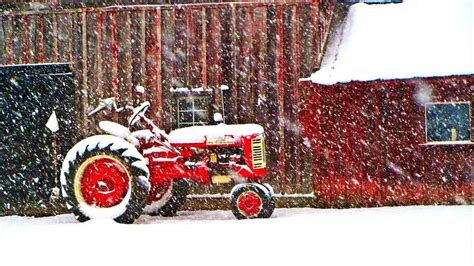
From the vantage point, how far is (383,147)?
1178 centimetres

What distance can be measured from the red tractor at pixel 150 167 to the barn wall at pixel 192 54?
5.09 ft

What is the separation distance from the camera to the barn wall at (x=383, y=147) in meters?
11.7

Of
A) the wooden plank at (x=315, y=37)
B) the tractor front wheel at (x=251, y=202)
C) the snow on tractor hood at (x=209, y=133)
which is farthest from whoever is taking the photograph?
the wooden plank at (x=315, y=37)

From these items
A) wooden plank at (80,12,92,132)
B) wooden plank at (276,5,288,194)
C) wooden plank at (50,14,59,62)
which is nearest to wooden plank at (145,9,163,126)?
wooden plank at (80,12,92,132)

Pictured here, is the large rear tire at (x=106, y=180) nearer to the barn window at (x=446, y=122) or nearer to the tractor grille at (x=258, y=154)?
the tractor grille at (x=258, y=154)

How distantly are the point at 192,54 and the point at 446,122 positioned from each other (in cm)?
419

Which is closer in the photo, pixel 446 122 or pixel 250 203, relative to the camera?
pixel 250 203

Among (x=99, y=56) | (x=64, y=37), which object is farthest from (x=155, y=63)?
(x=64, y=37)

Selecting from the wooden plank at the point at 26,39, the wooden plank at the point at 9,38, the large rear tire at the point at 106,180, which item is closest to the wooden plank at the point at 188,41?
the large rear tire at the point at 106,180

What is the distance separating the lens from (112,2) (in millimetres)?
12367

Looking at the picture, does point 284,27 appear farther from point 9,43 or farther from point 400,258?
point 400,258

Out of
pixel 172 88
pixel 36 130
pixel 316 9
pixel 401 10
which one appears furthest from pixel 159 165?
pixel 401 10

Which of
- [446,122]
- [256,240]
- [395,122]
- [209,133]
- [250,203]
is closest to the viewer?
[256,240]

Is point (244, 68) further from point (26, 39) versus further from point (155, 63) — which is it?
point (26, 39)
